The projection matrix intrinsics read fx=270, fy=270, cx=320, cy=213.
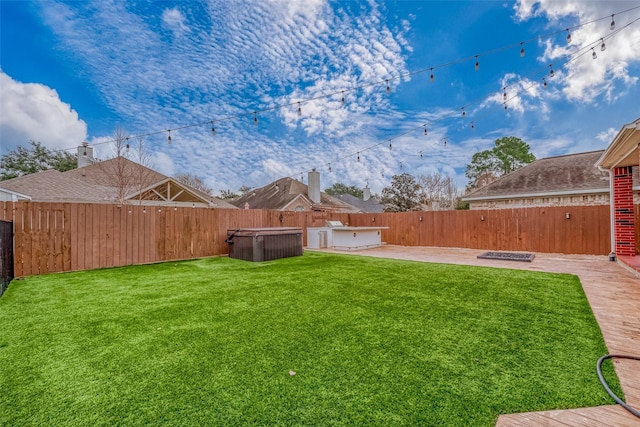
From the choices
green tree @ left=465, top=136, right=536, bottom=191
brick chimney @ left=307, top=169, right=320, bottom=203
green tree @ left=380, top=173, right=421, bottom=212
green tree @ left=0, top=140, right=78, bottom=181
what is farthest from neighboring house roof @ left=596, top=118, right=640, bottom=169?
green tree @ left=0, top=140, right=78, bottom=181

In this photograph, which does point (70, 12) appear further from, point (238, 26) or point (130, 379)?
point (130, 379)

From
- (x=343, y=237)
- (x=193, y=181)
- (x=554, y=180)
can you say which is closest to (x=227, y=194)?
(x=193, y=181)

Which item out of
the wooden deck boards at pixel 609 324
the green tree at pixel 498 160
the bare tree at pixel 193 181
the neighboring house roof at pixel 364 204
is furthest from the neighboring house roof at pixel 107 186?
the green tree at pixel 498 160

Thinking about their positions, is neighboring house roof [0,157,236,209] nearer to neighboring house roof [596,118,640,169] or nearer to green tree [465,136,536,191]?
neighboring house roof [596,118,640,169]

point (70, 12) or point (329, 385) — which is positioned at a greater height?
point (70, 12)

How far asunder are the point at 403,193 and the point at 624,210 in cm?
1237

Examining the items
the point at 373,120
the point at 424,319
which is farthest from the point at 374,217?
the point at 424,319

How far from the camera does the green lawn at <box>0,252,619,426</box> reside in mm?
1510

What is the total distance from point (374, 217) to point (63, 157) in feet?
72.2

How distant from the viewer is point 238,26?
8.35 m

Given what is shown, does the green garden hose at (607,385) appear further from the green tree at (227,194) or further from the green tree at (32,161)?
the green tree at (227,194)

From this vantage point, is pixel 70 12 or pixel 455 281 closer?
pixel 455 281

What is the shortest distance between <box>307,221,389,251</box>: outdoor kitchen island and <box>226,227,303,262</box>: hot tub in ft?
7.15

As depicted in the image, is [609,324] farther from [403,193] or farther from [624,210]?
[403,193]
